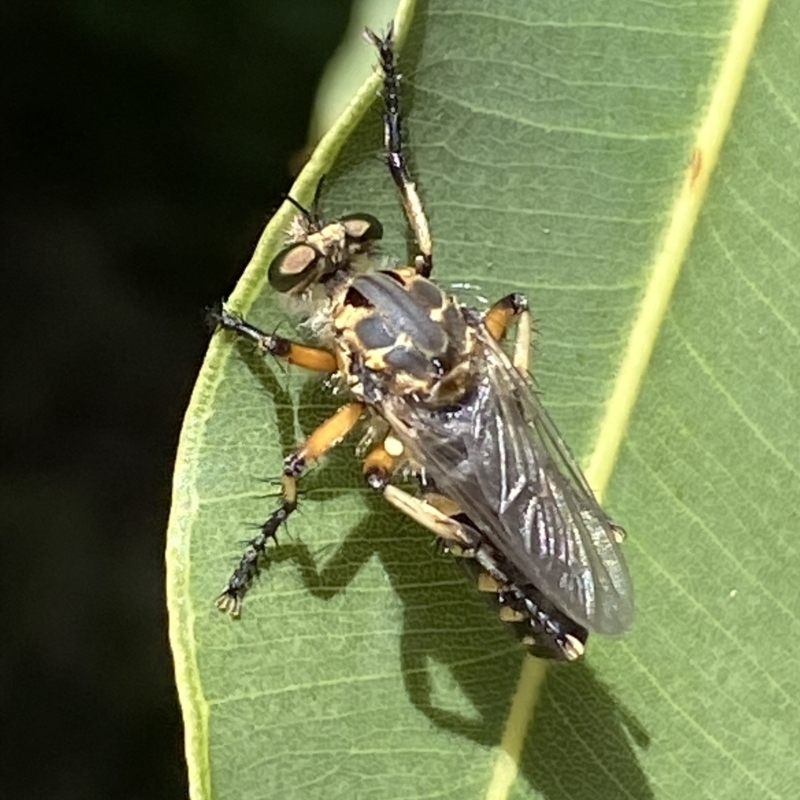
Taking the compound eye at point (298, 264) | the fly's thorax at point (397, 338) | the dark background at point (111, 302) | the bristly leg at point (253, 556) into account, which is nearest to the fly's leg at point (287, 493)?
the bristly leg at point (253, 556)

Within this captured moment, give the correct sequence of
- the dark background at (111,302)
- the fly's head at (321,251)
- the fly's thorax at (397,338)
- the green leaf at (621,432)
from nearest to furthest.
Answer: the green leaf at (621,432), the fly's head at (321,251), the fly's thorax at (397,338), the dark background at (111,302)

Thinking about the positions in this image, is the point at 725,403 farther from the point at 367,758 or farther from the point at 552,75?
the point at 367,758

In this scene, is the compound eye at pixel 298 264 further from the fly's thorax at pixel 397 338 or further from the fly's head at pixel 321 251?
the fly's thorax at pixel 397 338

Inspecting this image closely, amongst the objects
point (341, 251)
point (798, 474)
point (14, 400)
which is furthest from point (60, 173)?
point (798, 474)

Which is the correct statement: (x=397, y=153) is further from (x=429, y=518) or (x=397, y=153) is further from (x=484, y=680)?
(x=484, y=680)

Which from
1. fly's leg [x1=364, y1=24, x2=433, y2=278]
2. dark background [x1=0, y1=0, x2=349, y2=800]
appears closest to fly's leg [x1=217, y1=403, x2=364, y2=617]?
fly's leg [x1=364, y1=24, x2=433, y2=278]

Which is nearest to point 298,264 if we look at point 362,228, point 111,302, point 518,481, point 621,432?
point 362,228

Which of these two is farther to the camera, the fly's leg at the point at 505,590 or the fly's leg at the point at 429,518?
the fly's leg at the point at 429,518
